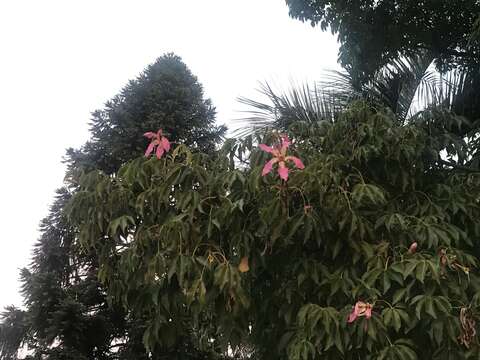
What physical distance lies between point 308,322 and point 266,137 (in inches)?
40.3

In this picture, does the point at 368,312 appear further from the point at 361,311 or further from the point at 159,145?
the point at 159,145

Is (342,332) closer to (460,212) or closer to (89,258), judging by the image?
(460,212)

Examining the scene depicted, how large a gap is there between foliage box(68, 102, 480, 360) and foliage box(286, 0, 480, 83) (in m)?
1.36

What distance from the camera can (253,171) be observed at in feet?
9.22

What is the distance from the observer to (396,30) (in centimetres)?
450

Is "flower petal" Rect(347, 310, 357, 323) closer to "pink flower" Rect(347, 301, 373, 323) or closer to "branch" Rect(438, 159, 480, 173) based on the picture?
"pink flower" Rect(347, 301, 373, 323)

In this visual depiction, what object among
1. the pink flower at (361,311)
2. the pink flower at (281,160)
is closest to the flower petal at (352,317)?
the pink flower at (361,311)

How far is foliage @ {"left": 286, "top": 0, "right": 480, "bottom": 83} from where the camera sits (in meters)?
4.50

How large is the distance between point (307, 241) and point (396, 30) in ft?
7.91

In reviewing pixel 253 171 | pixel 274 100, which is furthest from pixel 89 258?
pixel 253 171

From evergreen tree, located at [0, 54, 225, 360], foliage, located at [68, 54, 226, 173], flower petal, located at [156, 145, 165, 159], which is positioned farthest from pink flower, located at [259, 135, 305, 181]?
foliage, located at [68, 54, 226, 173]

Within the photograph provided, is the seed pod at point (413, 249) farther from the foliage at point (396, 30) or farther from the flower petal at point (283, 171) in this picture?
the foliage at point (396, 30)

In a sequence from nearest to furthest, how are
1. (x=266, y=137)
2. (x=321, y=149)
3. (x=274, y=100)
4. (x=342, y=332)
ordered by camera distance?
(x=342, y=332)
(x=266, y=137)
(x=321, y=149)
(x=274, y=100)

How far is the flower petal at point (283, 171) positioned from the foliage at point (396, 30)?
7.09 ft
